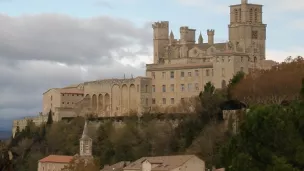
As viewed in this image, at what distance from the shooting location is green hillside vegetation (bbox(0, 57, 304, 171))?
37.8 metres

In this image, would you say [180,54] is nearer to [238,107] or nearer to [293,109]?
[238,107]

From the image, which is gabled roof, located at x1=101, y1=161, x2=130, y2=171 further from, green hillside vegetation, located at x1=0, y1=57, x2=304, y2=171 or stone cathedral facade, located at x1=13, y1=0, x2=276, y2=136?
stone cathedral facade, located at x1=13, y1=0, x2=276, y2=136

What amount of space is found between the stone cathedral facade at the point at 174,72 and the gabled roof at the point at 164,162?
56.1 ft

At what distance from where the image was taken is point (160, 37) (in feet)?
309

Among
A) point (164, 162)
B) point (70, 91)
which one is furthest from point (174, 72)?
point (164, 162)

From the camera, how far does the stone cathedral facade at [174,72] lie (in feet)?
276

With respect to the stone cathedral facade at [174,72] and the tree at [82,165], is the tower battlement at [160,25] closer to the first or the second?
A: the stone cathedral facade at [174,72]

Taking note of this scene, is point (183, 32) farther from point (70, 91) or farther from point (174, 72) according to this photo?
point (70, 91)

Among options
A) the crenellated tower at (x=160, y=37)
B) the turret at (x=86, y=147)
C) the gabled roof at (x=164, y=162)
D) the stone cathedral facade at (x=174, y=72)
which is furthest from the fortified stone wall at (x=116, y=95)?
the gabled roof at (x=164, y=162)

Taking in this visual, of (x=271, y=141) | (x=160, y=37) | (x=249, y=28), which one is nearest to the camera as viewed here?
(x=271, y=141)

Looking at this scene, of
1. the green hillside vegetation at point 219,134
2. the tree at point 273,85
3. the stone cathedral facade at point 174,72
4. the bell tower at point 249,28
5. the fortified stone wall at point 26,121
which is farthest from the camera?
the fortified stone wall at point 26,121

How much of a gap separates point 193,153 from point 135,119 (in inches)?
589

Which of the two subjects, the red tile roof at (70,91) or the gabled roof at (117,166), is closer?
the gabled roof at (117,166)

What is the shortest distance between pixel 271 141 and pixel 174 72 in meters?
49.5
